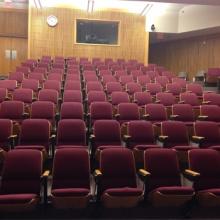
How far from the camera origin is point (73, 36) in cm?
955

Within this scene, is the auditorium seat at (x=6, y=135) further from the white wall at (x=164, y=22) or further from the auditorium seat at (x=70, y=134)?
the white wall at (x=164, y=22)

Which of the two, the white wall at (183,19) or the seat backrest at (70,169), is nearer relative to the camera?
the seat backrest at (70,169)

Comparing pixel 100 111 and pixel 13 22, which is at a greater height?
pixel 13 22

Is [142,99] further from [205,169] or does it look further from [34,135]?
[205,169]

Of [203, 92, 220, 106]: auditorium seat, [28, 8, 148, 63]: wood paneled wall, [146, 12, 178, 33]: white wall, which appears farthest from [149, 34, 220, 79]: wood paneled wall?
[203, 92, 220, 106]: auditorium seat

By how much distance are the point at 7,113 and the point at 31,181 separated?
1.54 metres

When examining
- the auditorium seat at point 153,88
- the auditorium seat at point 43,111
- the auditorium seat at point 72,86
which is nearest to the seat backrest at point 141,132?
the auditorium seat at point 43,111

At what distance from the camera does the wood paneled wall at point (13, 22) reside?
33.6ft

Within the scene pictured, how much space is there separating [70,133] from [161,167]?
101cm

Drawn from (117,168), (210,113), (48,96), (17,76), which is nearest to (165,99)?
(210,113)

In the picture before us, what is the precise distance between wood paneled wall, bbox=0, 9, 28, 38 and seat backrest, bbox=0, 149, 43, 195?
28.5 feet

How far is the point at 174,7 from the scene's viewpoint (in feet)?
32.1

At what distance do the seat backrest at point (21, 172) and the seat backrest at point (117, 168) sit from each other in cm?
48

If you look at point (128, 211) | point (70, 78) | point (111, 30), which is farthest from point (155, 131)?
point (111, 30)
